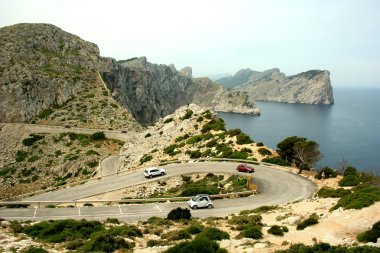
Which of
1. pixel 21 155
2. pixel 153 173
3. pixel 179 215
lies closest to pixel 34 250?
pixel 179 215

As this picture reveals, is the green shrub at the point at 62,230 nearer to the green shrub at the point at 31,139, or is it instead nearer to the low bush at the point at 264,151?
the low bush at the point at 264,151

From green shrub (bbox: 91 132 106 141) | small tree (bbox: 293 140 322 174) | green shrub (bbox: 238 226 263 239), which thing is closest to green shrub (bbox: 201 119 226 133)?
small tree (bbox: 293 140 322 174)

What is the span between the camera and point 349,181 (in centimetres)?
4228

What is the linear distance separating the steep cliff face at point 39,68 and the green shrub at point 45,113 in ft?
5.07

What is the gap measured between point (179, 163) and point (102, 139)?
115ft

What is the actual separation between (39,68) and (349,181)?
9594 centimetres

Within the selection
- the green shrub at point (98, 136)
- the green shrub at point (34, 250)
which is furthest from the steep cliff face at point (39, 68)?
the green shrub at point (34, 250)

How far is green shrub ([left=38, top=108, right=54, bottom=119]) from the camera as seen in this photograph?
321 feet

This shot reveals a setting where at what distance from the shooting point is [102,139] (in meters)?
88.6

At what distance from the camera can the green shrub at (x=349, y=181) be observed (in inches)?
1640

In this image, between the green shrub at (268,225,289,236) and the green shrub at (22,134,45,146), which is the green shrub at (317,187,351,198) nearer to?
the green shrub at (268,225,289,236)

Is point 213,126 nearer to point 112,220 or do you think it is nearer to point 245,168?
point 245,168

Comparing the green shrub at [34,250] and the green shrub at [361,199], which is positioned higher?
the green shrub at [361,199]

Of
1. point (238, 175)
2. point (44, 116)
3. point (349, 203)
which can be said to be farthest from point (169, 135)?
point (349, 203)
